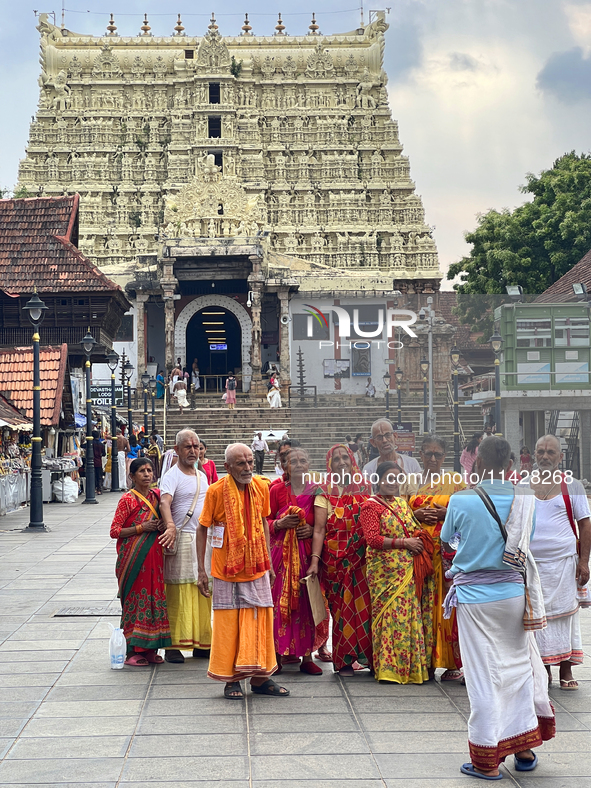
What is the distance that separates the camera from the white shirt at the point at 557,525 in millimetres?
6707

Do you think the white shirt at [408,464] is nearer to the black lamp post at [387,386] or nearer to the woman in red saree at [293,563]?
the black lamp post at [387,386]

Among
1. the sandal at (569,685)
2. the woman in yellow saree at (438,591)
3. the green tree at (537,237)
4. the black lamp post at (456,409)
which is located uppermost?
the green tree at (537,237)

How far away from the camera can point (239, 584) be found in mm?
6602

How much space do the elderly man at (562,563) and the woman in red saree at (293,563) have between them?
5.16 feet

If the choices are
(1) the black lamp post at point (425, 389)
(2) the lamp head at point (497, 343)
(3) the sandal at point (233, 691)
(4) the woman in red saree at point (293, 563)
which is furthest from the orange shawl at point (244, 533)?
(2) the lamp head at point (497, 343)

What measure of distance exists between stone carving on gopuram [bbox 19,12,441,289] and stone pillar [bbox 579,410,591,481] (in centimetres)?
4038

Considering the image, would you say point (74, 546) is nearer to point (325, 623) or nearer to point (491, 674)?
point (325, 623)

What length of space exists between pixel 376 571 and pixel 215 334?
133 feet

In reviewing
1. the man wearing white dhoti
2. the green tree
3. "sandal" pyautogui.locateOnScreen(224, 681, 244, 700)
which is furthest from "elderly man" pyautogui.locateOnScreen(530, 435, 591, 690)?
the green tree

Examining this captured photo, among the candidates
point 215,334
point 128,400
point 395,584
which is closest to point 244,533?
point 395,584

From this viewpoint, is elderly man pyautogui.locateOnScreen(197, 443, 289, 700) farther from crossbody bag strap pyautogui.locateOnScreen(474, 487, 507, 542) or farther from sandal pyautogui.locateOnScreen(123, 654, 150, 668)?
crossbody bag strap pyautogui.locateOnScreen(474, 487, 507, 542)

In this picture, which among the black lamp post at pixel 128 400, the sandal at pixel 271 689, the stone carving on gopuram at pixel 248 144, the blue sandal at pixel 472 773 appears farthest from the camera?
the stone carving on gopuram at pixel 248 144

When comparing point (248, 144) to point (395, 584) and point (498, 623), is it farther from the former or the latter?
point (498, 623)

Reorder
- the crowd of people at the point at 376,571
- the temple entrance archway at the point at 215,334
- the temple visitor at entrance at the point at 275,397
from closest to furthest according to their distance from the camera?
the crowd of people at the point at 376,571 → the temple visitor at entrance at the point at 275,397 → the temple entrance archway at the point at 215,334
